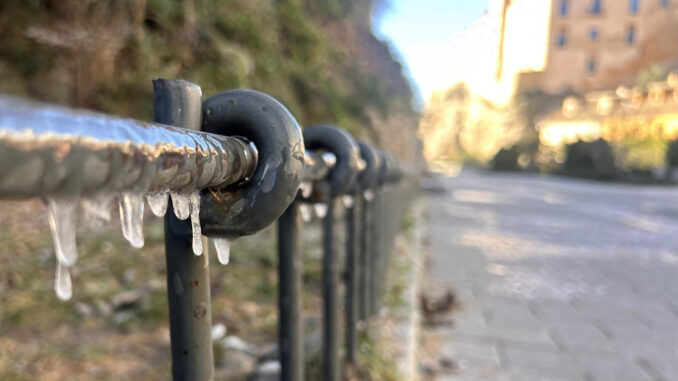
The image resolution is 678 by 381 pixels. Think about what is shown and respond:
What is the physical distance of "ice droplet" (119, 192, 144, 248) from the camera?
0.39 meters

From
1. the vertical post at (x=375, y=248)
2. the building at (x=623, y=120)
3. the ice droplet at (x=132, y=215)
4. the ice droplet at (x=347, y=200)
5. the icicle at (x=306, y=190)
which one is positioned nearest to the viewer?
the ice droplet at (x=132, y=215)

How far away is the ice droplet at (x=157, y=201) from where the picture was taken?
0.44 metres

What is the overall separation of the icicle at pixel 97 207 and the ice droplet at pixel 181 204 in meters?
0.12

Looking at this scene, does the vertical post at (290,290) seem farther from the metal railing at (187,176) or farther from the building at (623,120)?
the building at (623,120)

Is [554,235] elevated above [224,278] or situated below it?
below

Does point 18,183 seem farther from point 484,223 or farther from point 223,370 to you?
point 484,223

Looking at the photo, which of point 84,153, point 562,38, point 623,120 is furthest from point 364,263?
point 562,38

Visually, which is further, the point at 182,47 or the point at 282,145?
the point at 182,47

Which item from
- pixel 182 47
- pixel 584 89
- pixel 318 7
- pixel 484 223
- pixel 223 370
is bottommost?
pixel 484 223

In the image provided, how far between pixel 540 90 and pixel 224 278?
177 feet

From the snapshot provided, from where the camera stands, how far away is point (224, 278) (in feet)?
9.50

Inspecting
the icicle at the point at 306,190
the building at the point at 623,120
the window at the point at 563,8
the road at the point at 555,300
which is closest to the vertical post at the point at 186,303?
the icicle at the point at 306,190

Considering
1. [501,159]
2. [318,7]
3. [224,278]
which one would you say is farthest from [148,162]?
[501,159]

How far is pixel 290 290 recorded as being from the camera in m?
1.16
